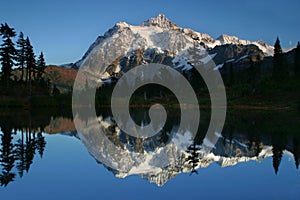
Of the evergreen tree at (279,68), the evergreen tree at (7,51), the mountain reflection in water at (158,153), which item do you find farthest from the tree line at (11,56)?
the evergreen tree at (279,68)

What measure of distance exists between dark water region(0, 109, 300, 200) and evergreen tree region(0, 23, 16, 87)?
36.2 meters

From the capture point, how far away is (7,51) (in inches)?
1869

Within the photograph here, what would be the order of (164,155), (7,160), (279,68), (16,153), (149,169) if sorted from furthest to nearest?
(279,68), (164,155), (16,153), (7,160), (149,169)

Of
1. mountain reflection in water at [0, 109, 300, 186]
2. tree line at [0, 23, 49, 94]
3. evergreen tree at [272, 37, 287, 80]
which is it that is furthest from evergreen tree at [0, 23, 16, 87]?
evergreen tree at [272, 37, 287, 80]

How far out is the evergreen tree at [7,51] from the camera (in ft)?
152

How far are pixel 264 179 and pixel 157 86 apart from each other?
77393mm

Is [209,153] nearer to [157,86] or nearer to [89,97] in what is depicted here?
[89,97]

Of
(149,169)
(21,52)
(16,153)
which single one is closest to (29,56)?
(21,52)

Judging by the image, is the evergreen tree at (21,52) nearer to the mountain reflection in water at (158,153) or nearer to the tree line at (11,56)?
the tree line at (11,56)

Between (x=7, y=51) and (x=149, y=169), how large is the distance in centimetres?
4524

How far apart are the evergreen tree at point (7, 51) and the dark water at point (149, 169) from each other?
36.2 metres

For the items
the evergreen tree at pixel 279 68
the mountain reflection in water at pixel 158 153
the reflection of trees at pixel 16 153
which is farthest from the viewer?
the evergreen tree at pixel 279 68

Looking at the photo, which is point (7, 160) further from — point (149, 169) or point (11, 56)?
point (11, 56)

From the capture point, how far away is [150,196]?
260 inches
